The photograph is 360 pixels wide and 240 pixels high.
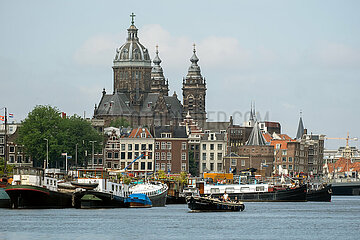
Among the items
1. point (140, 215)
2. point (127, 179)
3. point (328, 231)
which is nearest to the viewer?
point (328, 231)

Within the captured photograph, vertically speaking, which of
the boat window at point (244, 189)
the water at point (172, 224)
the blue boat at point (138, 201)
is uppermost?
the boat window at point (244, 189)

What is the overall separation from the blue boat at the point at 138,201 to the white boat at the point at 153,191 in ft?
2.05

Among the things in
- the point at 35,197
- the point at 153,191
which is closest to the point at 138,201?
the point at 153,191

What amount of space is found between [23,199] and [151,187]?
22621 mm

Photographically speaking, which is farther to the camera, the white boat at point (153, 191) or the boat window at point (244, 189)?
the boat window at point (244, 189)

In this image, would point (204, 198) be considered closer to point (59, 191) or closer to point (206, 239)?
point (59, 191)

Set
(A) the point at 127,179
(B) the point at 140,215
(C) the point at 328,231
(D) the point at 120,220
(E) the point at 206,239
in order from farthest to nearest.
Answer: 1. (A) the point at 127,179
2. (B) the point at 140,215
3. (D) the point at 120,220
4. (C) the point at 328,231
5. (E) the point at 206,239

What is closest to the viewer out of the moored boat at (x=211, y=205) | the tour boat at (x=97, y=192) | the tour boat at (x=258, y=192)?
the moored boat at (x=211, y=205)

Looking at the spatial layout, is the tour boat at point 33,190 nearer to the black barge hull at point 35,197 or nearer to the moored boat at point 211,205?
the black barge hull at point 35,197

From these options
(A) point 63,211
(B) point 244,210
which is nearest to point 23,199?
(A) point 63,211

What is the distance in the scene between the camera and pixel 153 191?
6230 inches

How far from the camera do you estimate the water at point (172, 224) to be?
374ft

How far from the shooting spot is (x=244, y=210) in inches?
6053

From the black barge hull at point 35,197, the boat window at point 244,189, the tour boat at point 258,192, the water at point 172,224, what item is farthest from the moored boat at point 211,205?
the boat window at point 244,189
